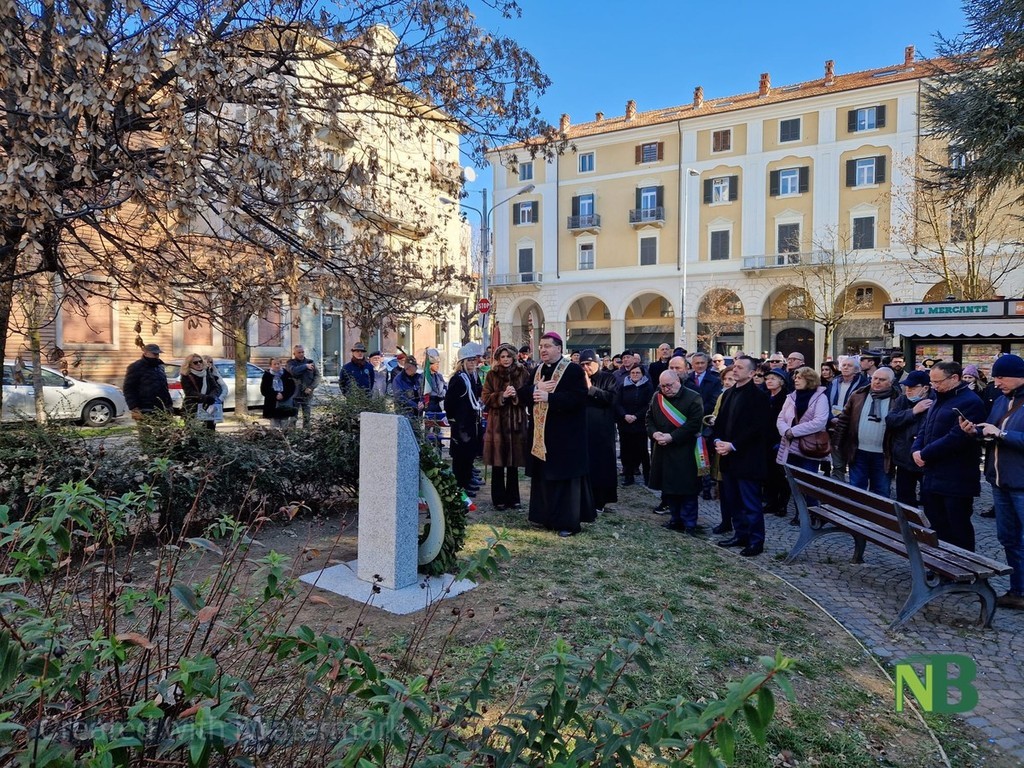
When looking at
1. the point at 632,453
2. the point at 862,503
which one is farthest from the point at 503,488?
the point at 862,503

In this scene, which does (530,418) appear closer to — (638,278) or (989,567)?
(989,567)

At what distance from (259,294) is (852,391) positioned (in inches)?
285

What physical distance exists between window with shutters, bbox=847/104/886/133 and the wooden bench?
3914 cm

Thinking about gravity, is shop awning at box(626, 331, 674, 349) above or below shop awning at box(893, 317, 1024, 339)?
above

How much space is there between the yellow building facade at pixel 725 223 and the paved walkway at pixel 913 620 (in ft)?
91.7

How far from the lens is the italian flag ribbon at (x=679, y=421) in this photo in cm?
696

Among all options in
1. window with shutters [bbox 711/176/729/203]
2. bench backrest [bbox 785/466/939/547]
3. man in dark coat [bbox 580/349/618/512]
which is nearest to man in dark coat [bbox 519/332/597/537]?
man in dark coat [bbox 580/349/618/512]

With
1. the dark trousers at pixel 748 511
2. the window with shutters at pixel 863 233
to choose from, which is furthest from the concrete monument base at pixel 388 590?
the window with shutters at pixel 863 233

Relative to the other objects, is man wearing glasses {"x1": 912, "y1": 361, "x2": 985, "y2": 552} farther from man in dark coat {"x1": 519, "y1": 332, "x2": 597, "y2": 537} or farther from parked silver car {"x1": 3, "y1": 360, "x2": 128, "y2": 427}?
parked silver car {"x1": 3, "y1": 360, "x2": 128, "y2": 427}

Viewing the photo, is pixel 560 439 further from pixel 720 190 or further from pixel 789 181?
pixel 720 190

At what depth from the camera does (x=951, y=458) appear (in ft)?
17.7

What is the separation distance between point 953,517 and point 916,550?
1.31 m

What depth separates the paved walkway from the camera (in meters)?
3.60

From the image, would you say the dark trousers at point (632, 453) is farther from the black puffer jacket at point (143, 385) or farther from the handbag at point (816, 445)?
the black puffer jacket at point (143, 385)
